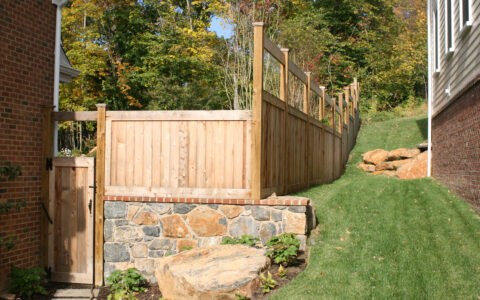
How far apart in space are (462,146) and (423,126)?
11.1 m

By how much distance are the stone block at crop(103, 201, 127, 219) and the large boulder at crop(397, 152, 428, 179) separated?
856cm

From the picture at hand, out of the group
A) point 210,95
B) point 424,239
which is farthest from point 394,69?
point 424,239

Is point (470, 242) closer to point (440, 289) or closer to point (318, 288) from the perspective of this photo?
point (440, 289)

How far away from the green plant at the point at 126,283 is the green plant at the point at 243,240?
142cm

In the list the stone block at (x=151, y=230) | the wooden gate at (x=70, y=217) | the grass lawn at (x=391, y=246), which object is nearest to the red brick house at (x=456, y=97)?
the grass lawn at (x=391, y=246)

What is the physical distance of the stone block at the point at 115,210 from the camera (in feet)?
22.7

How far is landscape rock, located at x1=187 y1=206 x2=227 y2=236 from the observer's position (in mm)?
6441

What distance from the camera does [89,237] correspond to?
708 cm

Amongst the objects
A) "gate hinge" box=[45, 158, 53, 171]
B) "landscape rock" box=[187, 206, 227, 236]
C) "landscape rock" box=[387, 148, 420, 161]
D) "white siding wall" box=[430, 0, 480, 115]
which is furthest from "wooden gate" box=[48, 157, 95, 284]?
"landscape rock" box=[387, 148, 420, 161]

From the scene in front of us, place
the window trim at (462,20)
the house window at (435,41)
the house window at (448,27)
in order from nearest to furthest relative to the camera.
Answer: the window trim at (462,20) → the house window at (448,27) → the house window at (435,41)

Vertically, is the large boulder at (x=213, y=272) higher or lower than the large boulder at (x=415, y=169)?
lower

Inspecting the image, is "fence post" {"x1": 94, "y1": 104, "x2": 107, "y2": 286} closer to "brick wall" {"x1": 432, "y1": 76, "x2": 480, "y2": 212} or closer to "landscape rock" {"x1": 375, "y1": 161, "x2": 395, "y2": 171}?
"brick wall" {"x1": 432, "y1": 76, "x2": 480, "y2": 212}

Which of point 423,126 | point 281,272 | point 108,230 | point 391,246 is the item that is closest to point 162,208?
point 108,230

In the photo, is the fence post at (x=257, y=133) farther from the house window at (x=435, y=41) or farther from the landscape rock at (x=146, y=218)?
the house window at (x=435, y=41)
